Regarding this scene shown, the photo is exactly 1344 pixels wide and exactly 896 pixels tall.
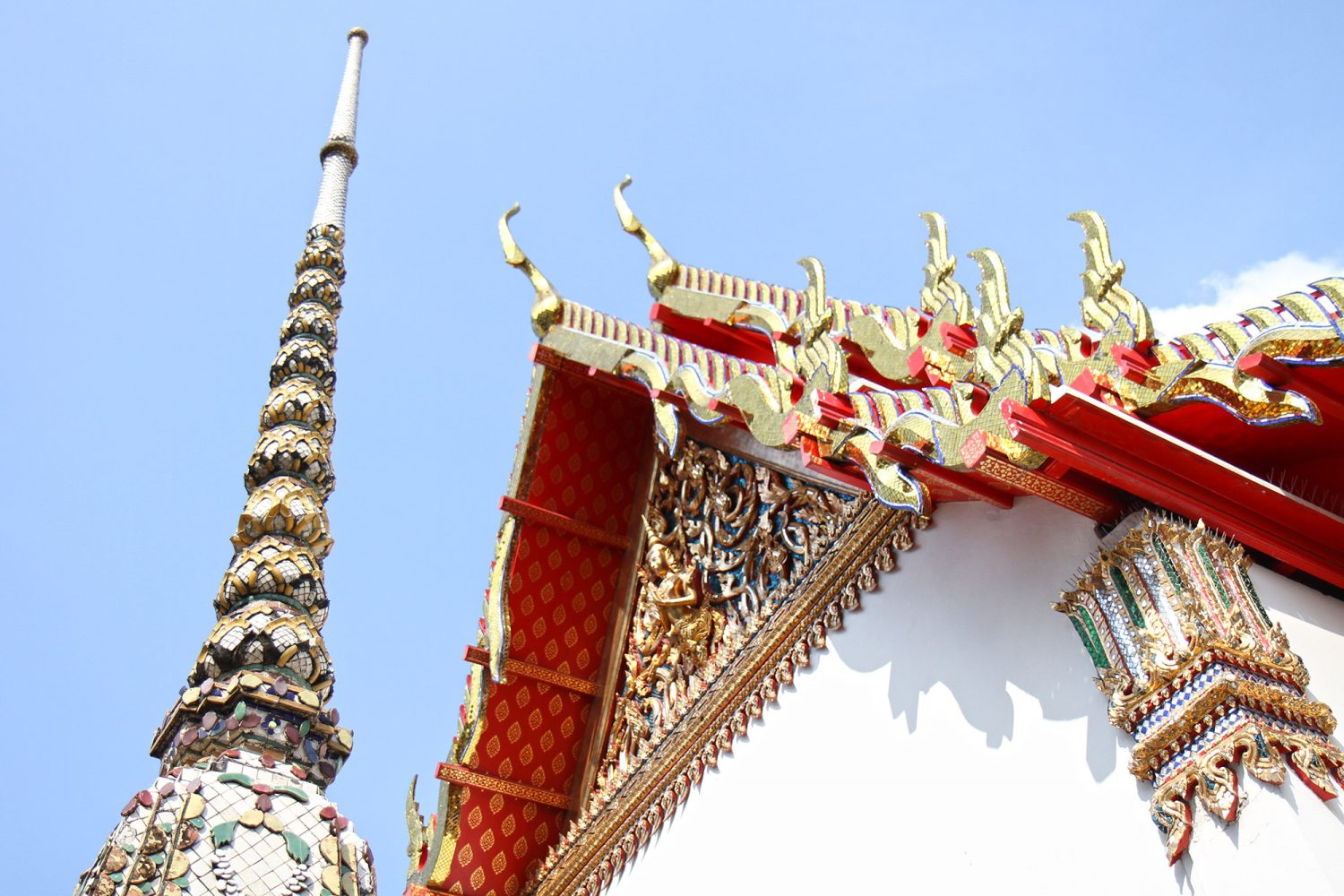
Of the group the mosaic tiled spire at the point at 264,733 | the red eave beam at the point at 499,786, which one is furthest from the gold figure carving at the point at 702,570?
the mosaic tiled spire at the point at 264,733

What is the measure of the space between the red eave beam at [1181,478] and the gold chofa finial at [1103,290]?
19 cm

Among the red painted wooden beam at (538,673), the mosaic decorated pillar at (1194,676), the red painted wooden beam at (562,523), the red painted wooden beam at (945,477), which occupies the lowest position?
the mosaic decorated pillar at (1194,676)

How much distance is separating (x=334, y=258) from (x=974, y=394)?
2.89m

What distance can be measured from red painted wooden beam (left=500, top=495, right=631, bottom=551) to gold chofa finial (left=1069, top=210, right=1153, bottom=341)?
2016mm

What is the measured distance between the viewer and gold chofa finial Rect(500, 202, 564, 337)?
402 centimetres

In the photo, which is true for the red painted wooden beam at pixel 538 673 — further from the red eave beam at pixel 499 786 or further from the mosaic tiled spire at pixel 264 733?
the mosaic tiled spire at pixel 264 733

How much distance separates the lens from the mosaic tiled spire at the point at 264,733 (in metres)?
2.62

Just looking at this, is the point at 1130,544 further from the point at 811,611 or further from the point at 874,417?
the point at 811,611

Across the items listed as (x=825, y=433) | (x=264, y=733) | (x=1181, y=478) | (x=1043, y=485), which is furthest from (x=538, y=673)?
(x=1181, y=478)

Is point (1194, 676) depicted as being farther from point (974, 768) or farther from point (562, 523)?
point (562, 523)

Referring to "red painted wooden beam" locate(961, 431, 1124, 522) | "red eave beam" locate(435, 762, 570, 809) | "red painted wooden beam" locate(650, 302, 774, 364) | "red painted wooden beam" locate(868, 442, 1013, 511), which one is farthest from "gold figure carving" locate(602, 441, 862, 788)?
"red painted wooden beam" locate(961, 431, 1124, 522)

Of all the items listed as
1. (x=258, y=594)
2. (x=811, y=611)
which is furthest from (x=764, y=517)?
(x=258, y=594)

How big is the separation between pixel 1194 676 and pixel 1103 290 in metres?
0.76

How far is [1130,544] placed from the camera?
247cm
